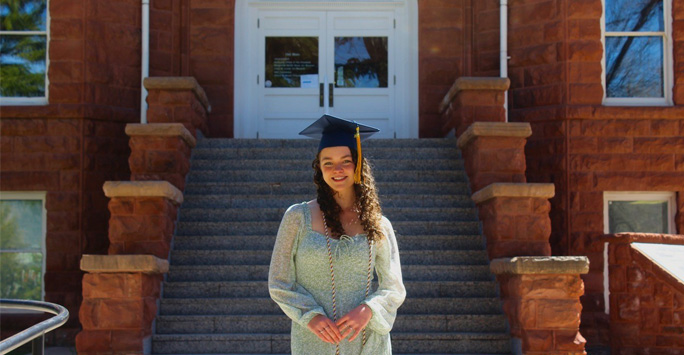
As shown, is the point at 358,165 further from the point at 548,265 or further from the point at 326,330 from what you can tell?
the point at 548,265

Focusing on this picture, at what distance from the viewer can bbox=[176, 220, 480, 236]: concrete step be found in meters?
7.00

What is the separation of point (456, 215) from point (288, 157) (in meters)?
1.97

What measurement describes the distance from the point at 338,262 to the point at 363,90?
6945mm

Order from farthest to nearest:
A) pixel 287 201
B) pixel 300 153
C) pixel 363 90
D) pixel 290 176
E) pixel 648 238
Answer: pixel 363 90 < pixel 300 153 < pixel 290 176 < pixel 287 201 < pixel 648 238

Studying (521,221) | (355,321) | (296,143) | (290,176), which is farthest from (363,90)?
(355,321)

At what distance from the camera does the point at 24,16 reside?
29.0 feet

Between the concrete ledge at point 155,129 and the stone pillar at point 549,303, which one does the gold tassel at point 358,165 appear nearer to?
the stone pillar at point 549,303

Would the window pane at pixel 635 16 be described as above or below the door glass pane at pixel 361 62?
above

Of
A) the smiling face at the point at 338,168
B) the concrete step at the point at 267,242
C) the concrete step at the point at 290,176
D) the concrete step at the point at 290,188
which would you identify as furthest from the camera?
the concrete step at the point at 290,176

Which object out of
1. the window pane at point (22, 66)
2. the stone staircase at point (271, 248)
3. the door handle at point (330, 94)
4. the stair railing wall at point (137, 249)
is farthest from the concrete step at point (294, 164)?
the window pane at point (22, 66)

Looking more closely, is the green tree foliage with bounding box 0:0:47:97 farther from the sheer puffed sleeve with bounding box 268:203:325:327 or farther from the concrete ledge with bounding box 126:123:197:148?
the sheer puffed sleeve with bounding box 268:203:325:327

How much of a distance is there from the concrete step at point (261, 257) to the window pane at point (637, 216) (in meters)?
2.37

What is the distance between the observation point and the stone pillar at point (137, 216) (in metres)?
6.24

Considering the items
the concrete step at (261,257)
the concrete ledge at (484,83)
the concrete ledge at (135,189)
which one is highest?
the concrete ledge at (484,83)
